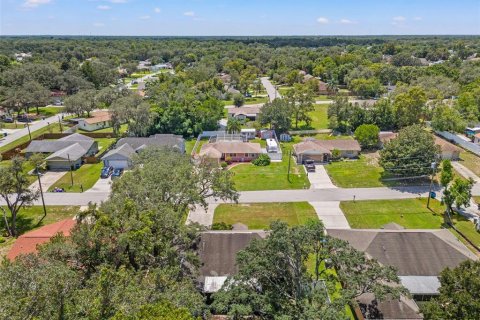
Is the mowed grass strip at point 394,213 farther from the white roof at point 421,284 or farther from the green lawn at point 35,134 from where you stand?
the green lawn at point 35,134

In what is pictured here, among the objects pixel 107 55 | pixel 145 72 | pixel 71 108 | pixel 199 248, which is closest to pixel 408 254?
pixel 199 248

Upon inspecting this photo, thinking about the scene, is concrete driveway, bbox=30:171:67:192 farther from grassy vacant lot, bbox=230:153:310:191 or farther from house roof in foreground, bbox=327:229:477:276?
house roof in foreground, bbox=327:229:477:276

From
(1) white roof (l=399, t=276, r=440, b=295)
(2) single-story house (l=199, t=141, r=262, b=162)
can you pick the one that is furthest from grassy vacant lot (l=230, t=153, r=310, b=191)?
(1) white roof (l=399, t=276, r=440, b=295)

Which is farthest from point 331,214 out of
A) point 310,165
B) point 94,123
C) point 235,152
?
point 94,123

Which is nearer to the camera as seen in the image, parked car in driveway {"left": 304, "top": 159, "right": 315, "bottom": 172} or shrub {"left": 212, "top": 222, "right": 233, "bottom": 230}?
shrub {"left": 212, "top": 222, "right": 233, "bottom": 230}

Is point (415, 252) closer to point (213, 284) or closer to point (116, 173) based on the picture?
point (213, 284)
